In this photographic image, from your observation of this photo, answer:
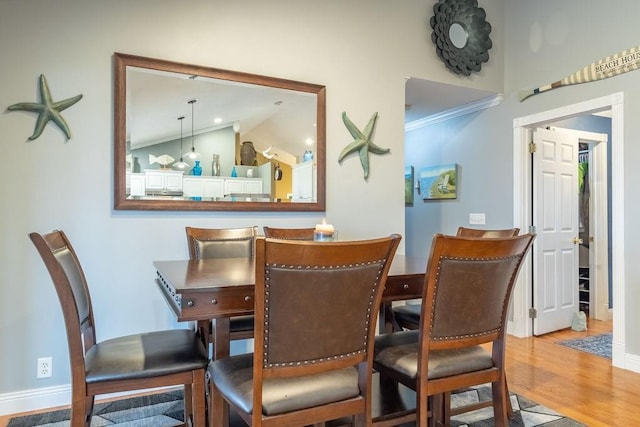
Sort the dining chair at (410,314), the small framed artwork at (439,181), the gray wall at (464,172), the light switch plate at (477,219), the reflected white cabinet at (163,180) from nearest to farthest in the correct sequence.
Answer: the dining chair at (410,314), the reflected white cabinet at (163,180), the gray wall at (464,172), the light switch plate at (477,219), the small framed artwork at (439,181)

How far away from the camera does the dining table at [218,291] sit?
1.40 m

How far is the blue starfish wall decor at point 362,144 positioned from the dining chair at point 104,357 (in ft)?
6.40

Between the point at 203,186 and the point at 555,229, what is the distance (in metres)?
3.37

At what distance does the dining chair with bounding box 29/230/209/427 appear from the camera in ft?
4.85

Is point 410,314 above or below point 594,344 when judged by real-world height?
above

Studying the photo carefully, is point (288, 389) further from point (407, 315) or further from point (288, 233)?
point (288, 233)

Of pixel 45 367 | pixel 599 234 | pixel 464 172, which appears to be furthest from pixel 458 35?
pixel 45 367

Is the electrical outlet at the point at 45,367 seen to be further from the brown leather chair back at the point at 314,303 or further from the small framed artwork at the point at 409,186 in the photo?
the small framed artwork at the point at 409,186

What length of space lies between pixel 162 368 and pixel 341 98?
7.88ft

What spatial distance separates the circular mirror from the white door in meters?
1.11

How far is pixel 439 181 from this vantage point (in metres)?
4.76

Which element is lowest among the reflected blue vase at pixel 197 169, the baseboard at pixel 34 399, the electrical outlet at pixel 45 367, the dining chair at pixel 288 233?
the baseboard at pixel 34 399

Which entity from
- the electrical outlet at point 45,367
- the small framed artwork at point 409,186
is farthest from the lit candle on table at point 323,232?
the small framed artwork at point 409,186

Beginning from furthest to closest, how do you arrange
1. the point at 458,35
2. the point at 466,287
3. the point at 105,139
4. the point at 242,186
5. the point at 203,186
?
the point at 458,35 < the point at 242,186 < the point at 203,186 < the point at 105,139 < the point at 466,287
